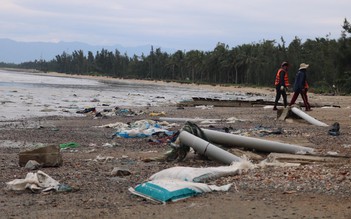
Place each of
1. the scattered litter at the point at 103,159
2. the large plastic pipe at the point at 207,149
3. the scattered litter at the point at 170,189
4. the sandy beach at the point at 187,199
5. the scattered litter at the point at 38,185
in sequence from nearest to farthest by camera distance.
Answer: the sandy beach at the point at 187,199
the scattered litter at the point at 170,189
the scattered litter at the point at 38,185
the large plastic pipe at the point at 207,149
the scattered litter at the point at 103,159

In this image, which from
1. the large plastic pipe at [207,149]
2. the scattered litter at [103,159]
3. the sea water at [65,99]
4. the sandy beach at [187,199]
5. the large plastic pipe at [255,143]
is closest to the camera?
the sandy beach at [187,199]

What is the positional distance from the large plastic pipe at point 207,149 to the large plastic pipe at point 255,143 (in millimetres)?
702

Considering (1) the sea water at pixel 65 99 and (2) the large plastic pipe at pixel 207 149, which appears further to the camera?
(1) the sea water at pixel 65 99

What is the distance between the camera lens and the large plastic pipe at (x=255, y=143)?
843 cm

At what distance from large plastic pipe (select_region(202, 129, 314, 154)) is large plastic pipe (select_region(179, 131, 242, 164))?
70cm

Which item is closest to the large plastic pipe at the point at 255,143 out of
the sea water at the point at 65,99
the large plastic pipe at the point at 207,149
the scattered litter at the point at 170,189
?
the large plastic pipe at the point at 207,149

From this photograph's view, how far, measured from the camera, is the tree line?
51750 mm

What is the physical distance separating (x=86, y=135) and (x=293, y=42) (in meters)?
64.2

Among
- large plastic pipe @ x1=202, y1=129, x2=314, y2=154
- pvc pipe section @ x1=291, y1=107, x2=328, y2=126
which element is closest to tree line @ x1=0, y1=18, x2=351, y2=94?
pvc pipe section @ x1=291, y1=107, x2=328, y2=126

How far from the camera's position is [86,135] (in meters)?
13.2

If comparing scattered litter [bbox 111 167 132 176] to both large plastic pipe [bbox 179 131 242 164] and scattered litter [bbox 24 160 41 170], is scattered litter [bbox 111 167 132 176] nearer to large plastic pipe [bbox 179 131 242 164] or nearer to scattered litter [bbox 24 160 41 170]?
scattered litter [bbox 24 160 41 170]

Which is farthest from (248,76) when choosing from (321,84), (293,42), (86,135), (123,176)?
(123,176)

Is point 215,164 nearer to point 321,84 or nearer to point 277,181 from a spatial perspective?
point 277,181

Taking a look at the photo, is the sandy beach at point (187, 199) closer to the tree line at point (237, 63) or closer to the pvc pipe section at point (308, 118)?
the pvc pipe section at point (308, 118)
